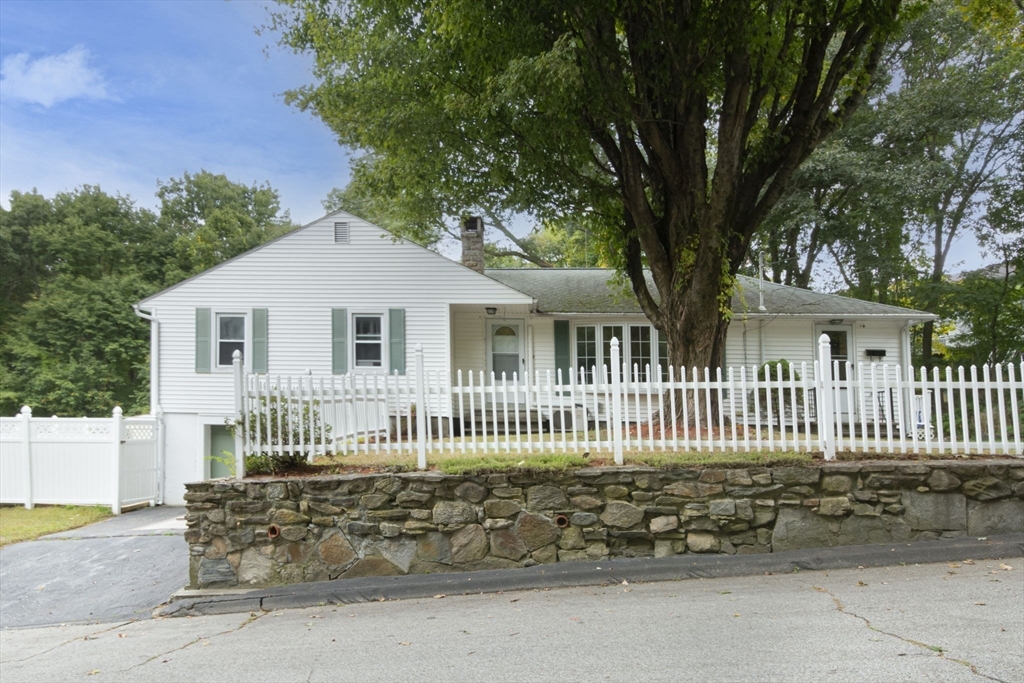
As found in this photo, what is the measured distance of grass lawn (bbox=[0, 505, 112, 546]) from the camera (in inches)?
446

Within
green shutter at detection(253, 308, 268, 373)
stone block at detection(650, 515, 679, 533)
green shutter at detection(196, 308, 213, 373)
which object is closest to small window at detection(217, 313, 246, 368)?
green shutter at detection(196, 308, 213, 373)

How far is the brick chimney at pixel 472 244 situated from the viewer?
16.2 m

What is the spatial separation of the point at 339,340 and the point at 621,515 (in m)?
9.98

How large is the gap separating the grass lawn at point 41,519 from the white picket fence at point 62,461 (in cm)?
24

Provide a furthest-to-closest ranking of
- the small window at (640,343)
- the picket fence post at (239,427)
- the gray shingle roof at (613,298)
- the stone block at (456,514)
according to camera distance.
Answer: the small window at (640,343) < the gray shingle roof at (613,298) < the picket fence post at (239,427) < the stone block at (456,514)

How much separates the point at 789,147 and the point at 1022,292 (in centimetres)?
1643

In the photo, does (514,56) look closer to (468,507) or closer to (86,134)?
(468,507)

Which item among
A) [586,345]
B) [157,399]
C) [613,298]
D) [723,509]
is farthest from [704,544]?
[157,399]

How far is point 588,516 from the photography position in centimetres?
678

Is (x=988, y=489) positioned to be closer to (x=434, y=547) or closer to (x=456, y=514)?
(x=456, y=514)

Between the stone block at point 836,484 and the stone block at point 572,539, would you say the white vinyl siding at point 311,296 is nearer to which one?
the stone block at point 572,539

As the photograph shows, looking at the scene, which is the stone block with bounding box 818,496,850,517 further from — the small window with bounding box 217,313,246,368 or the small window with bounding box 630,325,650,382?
the small window with bounding box 217,313,246,368

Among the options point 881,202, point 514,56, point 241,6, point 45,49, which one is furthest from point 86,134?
point 881,202

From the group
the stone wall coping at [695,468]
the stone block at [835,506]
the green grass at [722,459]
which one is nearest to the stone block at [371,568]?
the stone wall coping at [695,468]
